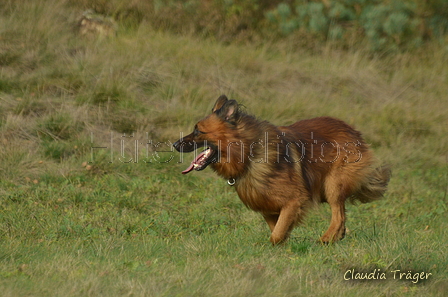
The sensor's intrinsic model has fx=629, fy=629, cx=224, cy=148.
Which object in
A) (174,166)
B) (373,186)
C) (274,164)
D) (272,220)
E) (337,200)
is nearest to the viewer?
(274,164)

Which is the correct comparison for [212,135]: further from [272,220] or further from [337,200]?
[337,200]

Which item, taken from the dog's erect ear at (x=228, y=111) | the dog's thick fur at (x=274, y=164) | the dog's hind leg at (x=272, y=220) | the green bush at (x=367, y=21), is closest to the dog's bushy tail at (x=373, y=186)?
the dog's thick fur at (x=274, y=164)

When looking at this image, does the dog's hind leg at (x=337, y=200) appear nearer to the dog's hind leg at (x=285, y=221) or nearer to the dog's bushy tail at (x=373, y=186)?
the dog's bushy tail at (x=373, y=186)

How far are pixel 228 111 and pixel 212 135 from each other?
0.92ft

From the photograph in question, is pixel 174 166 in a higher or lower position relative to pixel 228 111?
lower

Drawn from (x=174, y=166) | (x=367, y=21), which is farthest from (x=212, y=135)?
(x=367, y=21)

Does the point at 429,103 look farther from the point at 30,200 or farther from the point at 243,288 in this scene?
the point at 243,288

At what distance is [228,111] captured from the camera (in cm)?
608

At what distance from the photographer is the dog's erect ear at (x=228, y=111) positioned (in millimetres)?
6039

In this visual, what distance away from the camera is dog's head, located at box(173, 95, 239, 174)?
6031 millimetres

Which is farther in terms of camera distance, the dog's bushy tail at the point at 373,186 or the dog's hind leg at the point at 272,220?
the dog's bushy tail at the point at 373,186

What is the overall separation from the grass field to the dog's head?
0.78 m

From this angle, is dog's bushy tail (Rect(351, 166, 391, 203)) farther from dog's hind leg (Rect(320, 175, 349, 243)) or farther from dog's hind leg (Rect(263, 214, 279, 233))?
dog's hind leg (Rect(263, 214, 279, 233))

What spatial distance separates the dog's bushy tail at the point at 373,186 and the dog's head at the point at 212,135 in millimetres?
1794
